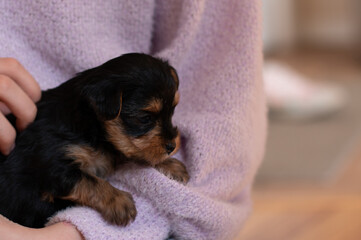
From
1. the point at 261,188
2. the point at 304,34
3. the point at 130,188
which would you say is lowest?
the point at 304,34

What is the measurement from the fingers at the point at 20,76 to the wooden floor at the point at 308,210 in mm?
1757

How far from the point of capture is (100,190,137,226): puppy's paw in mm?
1334

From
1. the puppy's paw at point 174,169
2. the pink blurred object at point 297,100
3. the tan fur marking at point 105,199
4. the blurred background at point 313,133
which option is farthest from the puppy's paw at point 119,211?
the pink blurred object at point 297,100

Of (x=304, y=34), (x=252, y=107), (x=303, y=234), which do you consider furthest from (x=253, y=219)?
(x=304, y=34)

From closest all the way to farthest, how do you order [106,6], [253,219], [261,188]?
[106,6] < [253,219] < [261,188]

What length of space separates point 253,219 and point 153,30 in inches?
68.5

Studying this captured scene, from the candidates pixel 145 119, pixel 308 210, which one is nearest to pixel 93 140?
pixel 145 119

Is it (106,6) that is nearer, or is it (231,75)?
(231,75)

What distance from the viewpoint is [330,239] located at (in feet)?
9.19

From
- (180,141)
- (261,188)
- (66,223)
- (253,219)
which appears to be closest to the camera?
(66,223)

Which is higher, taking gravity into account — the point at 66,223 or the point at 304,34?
the point at 66,223

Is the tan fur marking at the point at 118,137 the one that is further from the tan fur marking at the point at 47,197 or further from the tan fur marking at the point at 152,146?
the tan fur marking at the point at 47,197

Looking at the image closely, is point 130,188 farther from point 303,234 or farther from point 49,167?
point 303,234

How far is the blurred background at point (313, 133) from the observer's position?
306 centimetres
